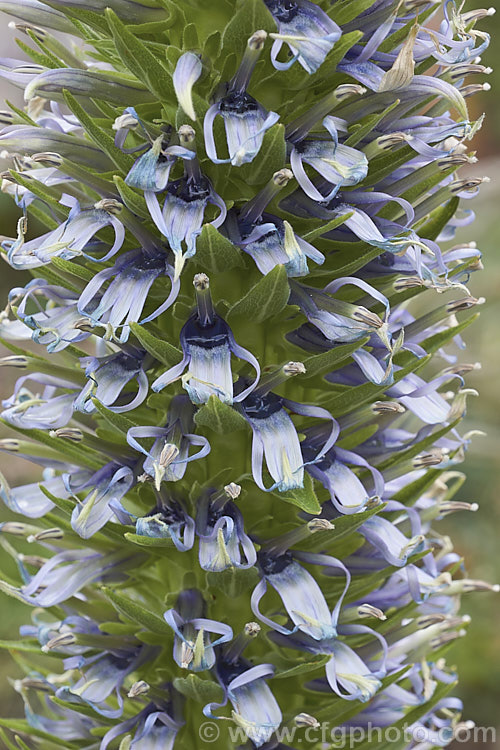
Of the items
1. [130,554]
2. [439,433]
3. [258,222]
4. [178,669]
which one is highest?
[258,222]

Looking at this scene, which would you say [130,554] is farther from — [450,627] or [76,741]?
[450,627]

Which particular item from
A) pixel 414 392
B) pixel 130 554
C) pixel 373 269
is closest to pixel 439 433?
pixel 414 392

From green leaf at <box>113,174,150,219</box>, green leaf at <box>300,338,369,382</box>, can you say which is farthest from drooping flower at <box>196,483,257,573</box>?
green leaf at <box>113,174,150,219</box>

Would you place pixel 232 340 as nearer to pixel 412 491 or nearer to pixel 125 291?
pixel 125 291

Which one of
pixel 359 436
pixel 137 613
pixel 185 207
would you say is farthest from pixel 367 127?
pixel 137 613

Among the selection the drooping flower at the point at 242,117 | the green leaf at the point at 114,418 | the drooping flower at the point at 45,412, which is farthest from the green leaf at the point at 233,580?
the drooping flower at the point at 242,117

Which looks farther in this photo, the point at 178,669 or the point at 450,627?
the point at 450,627

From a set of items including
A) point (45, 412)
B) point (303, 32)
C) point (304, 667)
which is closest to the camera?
point (303, 32)
